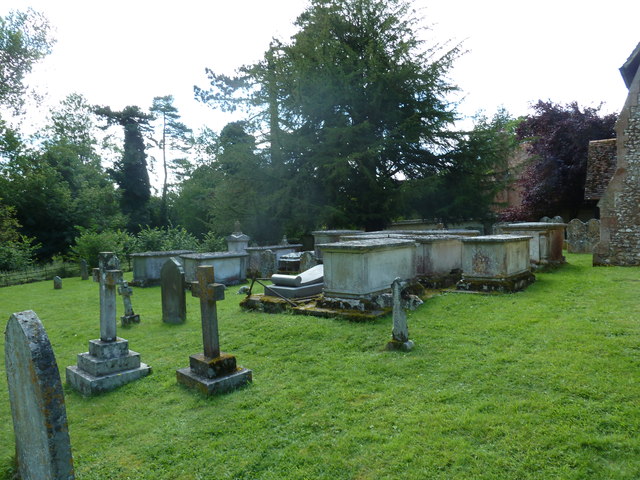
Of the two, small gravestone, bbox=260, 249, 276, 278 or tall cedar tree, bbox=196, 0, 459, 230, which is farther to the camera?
tall cedar tree, bbox=196, 0, 459, 230

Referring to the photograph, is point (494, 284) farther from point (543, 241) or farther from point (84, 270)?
point (84, 270)

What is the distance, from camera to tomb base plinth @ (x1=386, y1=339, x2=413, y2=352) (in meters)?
5.54

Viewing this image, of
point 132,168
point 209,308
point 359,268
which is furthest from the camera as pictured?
point 132,168

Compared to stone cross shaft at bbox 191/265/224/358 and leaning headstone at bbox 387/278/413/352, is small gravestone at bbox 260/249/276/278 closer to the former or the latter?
leaning headstone at bbox 387/278/413/352

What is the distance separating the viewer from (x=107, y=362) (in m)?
5.24

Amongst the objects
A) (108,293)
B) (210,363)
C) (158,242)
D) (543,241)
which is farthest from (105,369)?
(158,242)

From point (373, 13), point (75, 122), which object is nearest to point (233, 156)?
point (373, 13)

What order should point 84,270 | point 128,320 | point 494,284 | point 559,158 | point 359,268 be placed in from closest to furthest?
point 359,268, point 128,320, point 494,284, point 84,270, point 559,158

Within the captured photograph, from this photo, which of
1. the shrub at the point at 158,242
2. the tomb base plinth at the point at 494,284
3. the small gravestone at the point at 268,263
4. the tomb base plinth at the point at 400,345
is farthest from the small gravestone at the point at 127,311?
the shrub at the point at 158,242

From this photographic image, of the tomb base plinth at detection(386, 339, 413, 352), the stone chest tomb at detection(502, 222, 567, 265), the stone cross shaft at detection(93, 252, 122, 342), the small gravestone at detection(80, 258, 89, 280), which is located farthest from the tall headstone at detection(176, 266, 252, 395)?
the small gravestone at detection(80, 258, 89, 280)

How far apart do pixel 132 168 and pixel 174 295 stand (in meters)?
28.5

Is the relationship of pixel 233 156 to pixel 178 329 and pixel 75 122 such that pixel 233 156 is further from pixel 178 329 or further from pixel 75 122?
pixel 75 122

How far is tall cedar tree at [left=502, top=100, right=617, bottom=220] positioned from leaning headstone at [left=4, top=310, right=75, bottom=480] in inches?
990

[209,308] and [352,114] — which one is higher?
[352,114]
